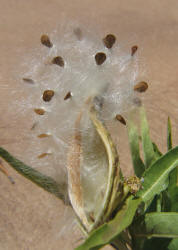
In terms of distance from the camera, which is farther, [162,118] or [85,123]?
[162,118]

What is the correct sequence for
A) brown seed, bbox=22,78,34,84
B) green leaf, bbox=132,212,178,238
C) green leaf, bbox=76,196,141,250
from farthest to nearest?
brown seed, bbox=22,78,34,84
green leaf, bbox=132,212,178,238
green leaf, bbox=76,196,141,250

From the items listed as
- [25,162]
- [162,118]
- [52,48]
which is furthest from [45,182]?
[162,118]

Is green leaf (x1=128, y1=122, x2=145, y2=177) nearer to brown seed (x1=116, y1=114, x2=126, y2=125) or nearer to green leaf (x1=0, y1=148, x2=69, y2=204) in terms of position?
brown seed (x1=116, y1=114, x2=126, y2=125)

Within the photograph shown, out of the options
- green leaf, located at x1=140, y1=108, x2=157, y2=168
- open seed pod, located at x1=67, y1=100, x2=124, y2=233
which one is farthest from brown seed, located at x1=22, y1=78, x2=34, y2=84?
green leaf, located at x1=140, y1=108, x2=157, y2=168

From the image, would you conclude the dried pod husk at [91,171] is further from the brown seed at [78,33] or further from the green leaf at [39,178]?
the brown seed at [78,33]

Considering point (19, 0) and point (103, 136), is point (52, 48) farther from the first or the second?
point (19, 0)

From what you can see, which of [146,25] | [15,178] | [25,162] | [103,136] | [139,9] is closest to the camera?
[103,136]

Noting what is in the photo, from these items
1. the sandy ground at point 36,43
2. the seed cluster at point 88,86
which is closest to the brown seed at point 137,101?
the seed cluster at point 88,86
